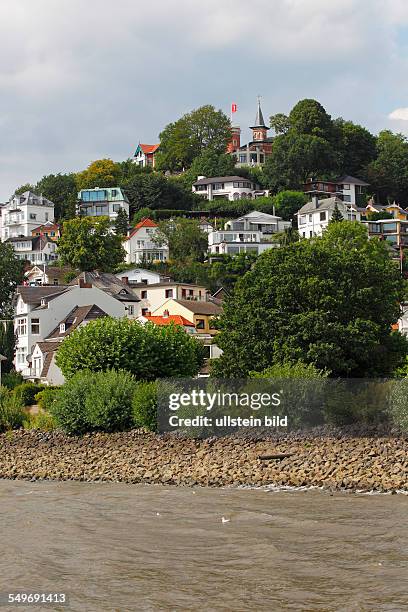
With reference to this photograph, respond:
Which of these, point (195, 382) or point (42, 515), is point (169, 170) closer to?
point (195, 382)

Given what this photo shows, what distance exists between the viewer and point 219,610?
51.6ft

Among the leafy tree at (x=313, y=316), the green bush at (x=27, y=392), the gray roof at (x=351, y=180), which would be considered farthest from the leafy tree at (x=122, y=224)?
the leafy tree at (x=313, y=316)

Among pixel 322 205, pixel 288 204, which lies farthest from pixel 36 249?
pixel 322 205

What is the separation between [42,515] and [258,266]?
19070 mm

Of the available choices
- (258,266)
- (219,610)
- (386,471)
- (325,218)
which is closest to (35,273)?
(325,218)

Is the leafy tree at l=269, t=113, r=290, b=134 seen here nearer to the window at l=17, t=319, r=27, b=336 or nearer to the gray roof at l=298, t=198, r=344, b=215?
the gray roof at l=298, t=198, r=344, b=215

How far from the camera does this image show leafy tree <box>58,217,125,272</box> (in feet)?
311

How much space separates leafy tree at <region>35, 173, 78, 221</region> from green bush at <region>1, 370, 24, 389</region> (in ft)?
245

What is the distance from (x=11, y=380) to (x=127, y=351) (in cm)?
1736

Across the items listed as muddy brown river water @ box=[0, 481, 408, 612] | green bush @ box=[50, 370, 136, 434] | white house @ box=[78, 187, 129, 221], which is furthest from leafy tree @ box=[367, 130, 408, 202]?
muddy brown river water @ box=[0, 481, 408, 612]

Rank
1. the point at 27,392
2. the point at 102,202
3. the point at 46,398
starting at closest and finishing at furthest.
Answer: the point at 46,398 < the point at 27,392 < the point at 102,202

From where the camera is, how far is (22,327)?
6856 centimetres

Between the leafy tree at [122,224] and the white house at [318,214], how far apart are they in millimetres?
21614

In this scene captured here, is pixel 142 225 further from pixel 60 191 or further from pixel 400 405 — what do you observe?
pixel 400 405
